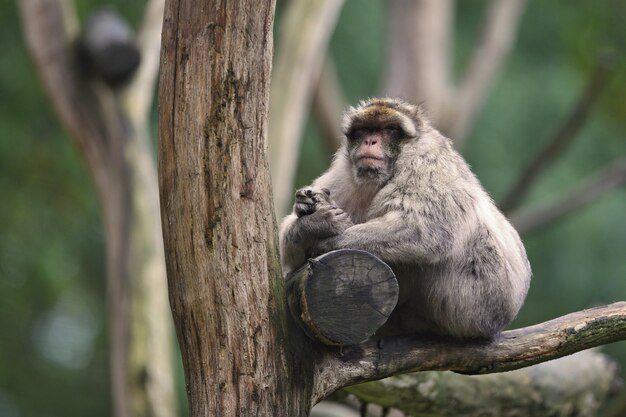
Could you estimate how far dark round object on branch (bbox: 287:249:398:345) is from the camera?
14.9 feet

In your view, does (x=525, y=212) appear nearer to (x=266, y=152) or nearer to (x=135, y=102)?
(x=135, y=102)

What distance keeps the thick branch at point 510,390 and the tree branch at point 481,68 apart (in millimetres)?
4673

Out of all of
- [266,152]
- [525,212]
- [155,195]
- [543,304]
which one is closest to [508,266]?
[266,152]

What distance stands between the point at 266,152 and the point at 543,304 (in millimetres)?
10100

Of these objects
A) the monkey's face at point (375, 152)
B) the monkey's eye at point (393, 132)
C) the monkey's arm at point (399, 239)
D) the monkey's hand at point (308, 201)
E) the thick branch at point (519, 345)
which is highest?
the monkey's eye at point (393, 132)

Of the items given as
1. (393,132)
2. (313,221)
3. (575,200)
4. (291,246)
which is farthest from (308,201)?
(575,200)

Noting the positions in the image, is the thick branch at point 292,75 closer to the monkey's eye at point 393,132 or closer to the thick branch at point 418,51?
the thick branch at point 418,51

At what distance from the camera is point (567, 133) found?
36.8ft

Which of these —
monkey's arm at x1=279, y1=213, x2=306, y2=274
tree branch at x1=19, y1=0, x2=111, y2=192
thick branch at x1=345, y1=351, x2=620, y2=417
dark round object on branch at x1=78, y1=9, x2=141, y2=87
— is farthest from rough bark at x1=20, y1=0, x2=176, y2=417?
monkey's arm at x1=279, y1=213, x2=306, y2=274

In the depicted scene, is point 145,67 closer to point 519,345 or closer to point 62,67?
point 62,67

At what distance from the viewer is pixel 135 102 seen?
9.36m

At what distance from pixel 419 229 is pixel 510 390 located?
222 cm

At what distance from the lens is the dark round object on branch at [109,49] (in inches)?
350

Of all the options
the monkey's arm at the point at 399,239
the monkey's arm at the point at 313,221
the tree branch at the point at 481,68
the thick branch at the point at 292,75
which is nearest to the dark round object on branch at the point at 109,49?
the thick branch at the point at 292,75
